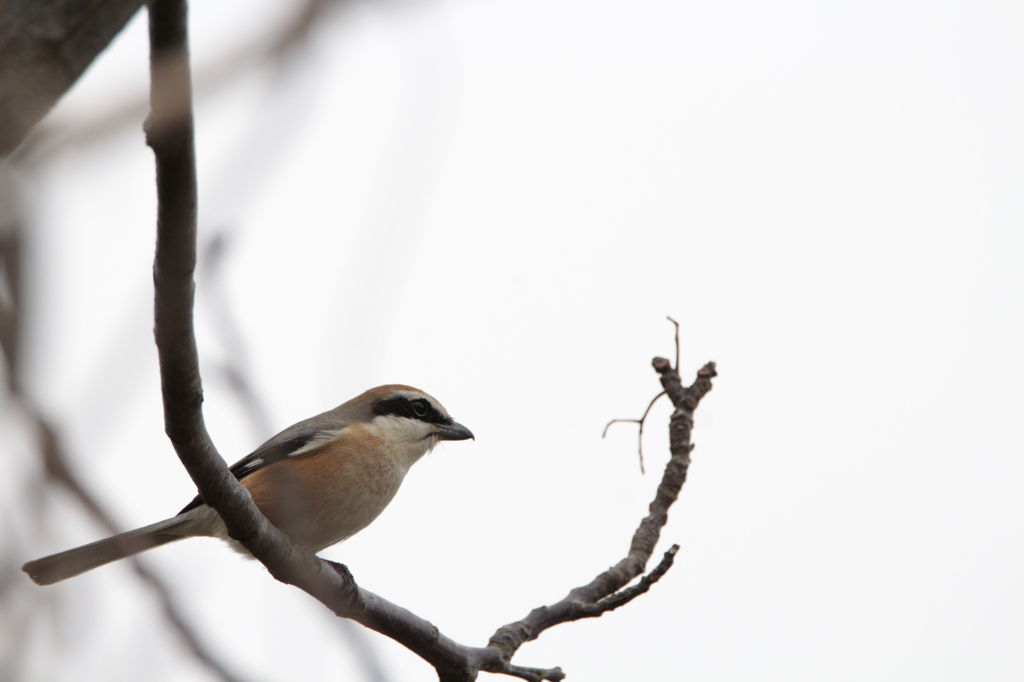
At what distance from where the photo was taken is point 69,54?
3.67 ft

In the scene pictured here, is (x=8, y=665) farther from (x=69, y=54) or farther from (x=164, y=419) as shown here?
(x=69, y=54)

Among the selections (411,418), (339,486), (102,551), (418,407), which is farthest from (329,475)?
(102,551)

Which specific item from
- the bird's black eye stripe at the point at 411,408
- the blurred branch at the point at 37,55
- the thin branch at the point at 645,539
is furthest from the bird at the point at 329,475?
the blurred branch at the point at 37,55

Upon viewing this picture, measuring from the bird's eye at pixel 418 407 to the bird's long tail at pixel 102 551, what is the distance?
65.5 inches

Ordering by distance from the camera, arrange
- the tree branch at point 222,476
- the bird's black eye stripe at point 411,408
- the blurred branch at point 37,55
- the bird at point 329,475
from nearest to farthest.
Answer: the blurred branch at point 37,55 < the tree branch at point 222,476 < the bird at point 329,475 < the bird's black eye stripe at point 411,408

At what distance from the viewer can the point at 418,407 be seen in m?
5.98

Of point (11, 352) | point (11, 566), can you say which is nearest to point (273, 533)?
point (11, 566)

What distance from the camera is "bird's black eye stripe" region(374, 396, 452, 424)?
5.90m

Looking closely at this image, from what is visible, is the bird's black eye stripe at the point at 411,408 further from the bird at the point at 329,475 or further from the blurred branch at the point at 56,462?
the blurred branch at the point at 56,462

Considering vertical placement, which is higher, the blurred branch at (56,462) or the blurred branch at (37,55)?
the blurred branch at (37,55)

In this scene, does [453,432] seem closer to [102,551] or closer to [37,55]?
[102,551]

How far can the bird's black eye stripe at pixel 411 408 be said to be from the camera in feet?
19.4

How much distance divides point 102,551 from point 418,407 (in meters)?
2.56

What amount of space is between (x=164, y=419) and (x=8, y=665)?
764 millimetres
